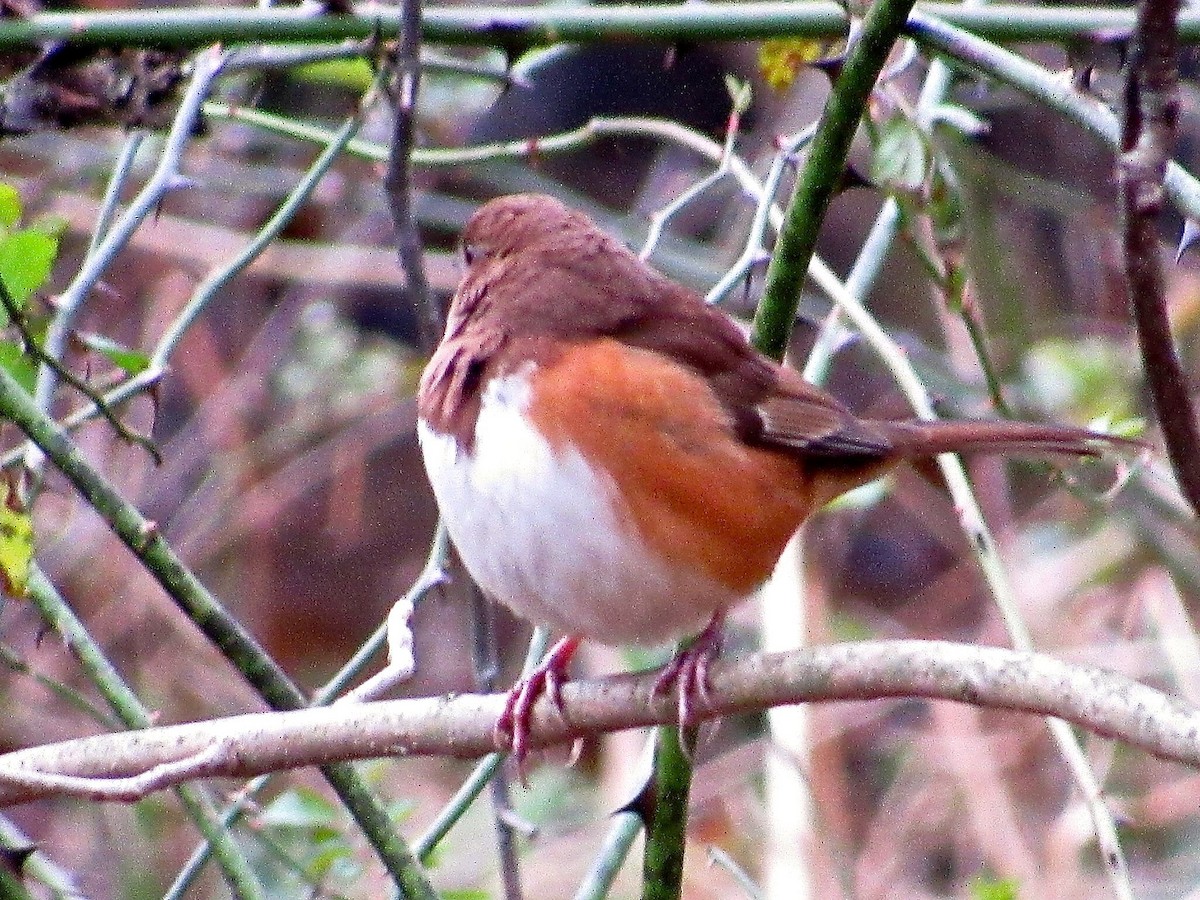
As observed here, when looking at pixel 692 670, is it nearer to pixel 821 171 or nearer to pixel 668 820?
pixel 668 820

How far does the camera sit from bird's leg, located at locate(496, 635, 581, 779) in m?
2.34

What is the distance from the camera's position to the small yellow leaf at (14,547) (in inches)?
93.0

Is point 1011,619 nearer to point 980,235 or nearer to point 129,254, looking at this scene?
point 980,235

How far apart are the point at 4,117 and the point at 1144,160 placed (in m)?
1.94

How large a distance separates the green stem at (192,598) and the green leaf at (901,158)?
1.07 m

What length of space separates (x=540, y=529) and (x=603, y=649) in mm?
3355

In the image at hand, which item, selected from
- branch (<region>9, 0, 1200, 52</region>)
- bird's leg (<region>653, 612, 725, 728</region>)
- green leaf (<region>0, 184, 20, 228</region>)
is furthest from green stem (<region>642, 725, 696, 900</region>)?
green leaf (<region>0, 184, 20, 228</region>)

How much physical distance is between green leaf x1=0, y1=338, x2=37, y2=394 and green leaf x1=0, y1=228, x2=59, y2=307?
0.23 ft

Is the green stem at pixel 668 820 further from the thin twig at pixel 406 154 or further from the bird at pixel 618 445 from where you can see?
the thin twig at pixel 406 154

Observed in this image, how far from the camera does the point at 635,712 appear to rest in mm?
2234

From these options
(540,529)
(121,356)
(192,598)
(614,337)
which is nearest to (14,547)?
(192,598)

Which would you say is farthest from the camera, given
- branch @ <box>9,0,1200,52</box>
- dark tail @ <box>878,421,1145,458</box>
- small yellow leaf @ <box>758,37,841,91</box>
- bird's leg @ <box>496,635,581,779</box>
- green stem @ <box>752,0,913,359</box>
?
small yellow leaf @ <box>758,37,841,91</box>

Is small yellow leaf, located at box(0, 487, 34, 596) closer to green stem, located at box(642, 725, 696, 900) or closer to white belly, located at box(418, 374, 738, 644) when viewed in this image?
white belly, located at box(418, 374, 738, 644)

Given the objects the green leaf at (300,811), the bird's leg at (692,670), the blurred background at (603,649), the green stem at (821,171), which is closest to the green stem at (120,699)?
the green leaf at (300,811)
